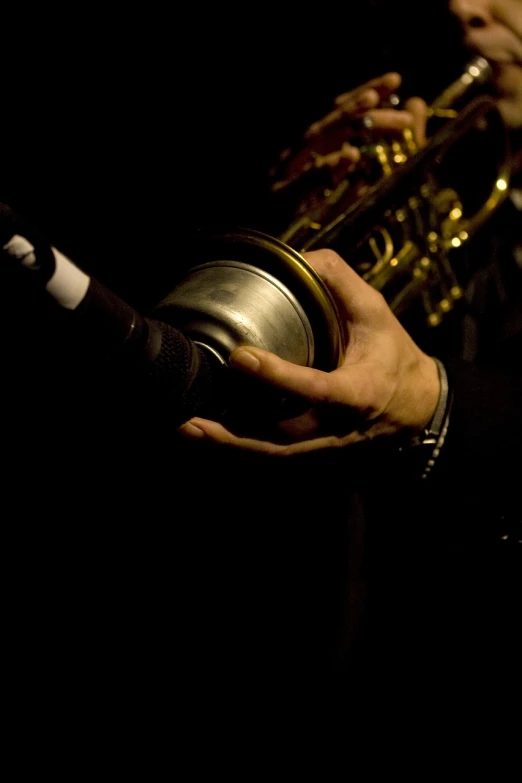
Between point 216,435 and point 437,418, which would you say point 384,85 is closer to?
point 437,418

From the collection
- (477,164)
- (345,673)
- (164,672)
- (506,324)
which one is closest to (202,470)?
(164,672)

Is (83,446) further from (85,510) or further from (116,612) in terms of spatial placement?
(116,612)

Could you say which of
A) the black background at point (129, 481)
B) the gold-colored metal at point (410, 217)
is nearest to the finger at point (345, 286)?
the gold-colored metal at point (410, 217)

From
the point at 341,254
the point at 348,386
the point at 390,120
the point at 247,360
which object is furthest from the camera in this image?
the point at 390,120

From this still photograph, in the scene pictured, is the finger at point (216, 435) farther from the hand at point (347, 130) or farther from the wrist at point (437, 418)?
the hand at point (347, 130)

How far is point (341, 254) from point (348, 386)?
0.30m

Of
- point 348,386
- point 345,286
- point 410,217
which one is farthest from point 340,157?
point 348,386

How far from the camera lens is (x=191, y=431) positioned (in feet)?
1.92

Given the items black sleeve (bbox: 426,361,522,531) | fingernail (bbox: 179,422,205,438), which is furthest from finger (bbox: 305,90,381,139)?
fingernail (bbox: 179,422,205,438)

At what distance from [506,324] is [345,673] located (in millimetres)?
1000

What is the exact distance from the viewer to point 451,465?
0.90 metres

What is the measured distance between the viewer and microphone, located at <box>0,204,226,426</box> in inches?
11.9

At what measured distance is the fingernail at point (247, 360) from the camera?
20.2 inches

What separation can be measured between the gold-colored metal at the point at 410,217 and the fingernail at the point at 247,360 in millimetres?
342
